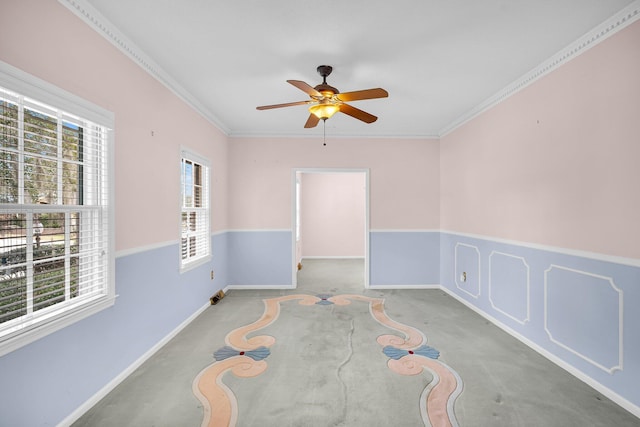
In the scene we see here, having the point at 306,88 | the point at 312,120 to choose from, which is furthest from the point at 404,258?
the point at 306,88

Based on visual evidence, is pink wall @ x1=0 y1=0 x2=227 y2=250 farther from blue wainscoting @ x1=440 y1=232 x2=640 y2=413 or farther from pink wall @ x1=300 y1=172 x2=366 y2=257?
pink wall @ x1=300 y1=172 x2=366 y2=257

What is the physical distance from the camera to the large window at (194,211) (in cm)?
361

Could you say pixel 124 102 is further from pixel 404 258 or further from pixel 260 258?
pixel 404 258

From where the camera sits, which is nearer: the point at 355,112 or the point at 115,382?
the point at 115,382

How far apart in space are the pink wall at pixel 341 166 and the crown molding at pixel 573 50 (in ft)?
5.05

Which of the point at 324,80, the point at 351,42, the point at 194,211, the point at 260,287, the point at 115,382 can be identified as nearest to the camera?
the point at 115,382

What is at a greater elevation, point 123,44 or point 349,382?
point 123,44

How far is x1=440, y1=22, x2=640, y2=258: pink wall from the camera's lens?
2125 mm

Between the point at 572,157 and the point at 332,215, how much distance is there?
6.15 meters

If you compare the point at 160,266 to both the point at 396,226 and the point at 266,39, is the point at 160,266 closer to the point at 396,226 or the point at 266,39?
the point at 266,39

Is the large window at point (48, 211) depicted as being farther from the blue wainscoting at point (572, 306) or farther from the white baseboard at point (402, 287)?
the white baseboard at point (402, 287)

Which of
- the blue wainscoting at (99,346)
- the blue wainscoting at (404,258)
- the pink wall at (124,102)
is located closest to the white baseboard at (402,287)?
the blue wainscoting at (404,258)

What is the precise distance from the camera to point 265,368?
8.53 feet

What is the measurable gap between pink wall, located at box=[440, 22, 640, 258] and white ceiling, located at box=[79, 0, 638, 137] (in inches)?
10.5
